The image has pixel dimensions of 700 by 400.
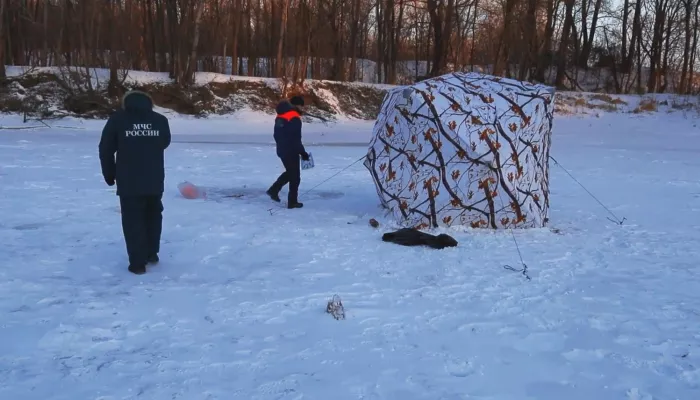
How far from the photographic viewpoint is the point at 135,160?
5848mm

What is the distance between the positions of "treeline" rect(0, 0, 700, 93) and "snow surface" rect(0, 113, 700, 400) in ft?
73.3

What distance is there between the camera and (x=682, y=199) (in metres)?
10.8

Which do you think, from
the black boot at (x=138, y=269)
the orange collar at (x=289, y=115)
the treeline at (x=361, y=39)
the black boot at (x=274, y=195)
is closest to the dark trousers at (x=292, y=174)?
the black boot at (x=274, y=195)

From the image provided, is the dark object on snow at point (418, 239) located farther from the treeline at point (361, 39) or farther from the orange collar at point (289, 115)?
the treeline at point (361, 39)

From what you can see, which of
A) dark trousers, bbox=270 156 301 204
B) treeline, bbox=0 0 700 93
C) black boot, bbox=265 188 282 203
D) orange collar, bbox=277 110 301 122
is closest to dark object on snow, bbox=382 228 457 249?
dark trousers, bbox=270 156 301 204

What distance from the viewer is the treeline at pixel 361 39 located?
29969 millimetres

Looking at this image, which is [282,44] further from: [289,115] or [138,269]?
[138,269]

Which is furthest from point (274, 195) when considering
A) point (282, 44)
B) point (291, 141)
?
point (282, 44)

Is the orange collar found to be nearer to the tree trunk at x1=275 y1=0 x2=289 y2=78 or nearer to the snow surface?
the snow surface

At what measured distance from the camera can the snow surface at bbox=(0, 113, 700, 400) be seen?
3.91 meters

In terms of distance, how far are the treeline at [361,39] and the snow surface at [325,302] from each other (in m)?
22.4

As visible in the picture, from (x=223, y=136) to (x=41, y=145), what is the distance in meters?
7.62

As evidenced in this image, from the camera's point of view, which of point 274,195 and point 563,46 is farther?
point 563,46

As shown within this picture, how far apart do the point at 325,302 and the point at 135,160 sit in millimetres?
2308
